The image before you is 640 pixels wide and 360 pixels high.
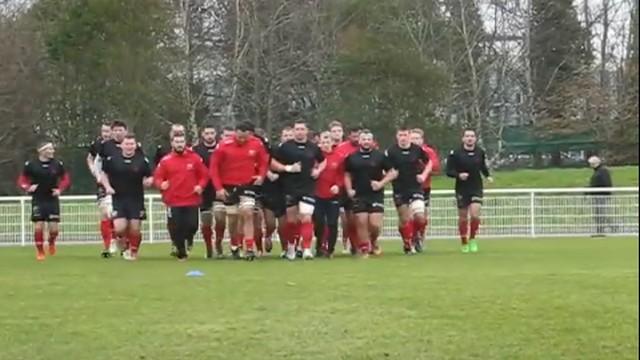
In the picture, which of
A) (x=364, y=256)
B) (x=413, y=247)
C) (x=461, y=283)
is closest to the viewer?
(x=461, y=283)

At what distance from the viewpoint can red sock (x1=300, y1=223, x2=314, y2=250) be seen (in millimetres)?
16955

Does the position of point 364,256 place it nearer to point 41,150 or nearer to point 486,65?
point 41,150

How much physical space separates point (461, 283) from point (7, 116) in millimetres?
33380

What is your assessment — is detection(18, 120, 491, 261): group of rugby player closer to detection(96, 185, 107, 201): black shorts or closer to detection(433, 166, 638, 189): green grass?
detection(96, 185, 107, 201): black shorts

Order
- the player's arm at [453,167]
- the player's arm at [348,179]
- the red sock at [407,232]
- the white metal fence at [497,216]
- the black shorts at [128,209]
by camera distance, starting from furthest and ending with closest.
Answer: the white metal fence at [497,216] < the player's arm at [453,167] < the red sock at [407,232] < the player's arm at [348,179] < the black shorts at [128,209]

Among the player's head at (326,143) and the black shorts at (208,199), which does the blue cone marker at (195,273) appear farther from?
the player's head at (326,143)

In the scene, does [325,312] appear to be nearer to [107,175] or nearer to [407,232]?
[107,175]

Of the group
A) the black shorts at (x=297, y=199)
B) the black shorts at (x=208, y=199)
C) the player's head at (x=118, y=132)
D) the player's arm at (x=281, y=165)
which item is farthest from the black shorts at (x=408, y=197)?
the player's head at (x=118, y=132)

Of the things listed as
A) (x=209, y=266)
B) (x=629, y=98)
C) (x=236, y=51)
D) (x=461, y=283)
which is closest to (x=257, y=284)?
(x=461, y=283)

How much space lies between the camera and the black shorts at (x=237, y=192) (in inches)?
664

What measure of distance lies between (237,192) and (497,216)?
930 centimetres

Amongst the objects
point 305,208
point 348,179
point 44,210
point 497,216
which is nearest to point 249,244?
point 305,208

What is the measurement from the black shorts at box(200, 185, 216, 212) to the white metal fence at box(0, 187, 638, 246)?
18.7ft

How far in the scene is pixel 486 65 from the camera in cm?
5231
